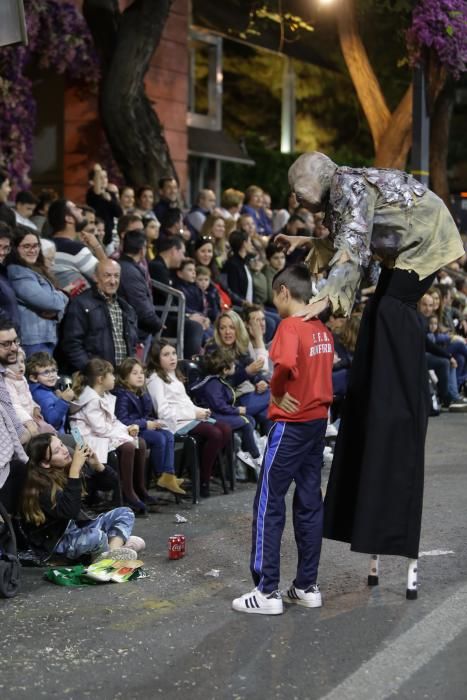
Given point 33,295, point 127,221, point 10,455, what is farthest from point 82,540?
point 127,221

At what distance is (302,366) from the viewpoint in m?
6.59

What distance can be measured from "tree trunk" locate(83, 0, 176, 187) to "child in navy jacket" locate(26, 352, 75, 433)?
8749 millimetres

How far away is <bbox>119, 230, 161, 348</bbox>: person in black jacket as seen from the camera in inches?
471

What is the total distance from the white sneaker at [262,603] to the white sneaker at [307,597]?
0.50ft

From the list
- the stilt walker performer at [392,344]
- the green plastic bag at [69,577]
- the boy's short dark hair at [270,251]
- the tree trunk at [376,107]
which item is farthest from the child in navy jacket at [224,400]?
the tree trunk at [376,107]

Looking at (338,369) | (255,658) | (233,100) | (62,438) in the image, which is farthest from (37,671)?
(233,100)

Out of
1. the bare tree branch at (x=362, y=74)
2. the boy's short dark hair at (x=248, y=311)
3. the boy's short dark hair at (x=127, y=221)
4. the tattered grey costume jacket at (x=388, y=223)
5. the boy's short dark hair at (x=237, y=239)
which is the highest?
the bare tree branch at (x=362, y=74)

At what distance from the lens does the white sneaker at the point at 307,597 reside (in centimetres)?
671

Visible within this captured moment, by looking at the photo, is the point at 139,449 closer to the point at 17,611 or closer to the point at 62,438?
the point at 62,438

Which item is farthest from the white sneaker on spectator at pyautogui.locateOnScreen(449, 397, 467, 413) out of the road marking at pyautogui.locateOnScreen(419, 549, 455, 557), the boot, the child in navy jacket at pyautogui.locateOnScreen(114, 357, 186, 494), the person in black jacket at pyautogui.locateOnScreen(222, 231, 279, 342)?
the road marking at pyautogui.locateOnScreen(419, 549, 455, 557)

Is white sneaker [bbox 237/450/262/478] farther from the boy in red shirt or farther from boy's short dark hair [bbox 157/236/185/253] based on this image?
the boy in red shirt

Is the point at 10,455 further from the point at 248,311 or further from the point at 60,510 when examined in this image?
the point at 248,311

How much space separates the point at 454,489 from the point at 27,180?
400 inches

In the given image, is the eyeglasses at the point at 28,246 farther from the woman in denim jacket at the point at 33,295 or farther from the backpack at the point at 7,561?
the backpack at the point at 7,561
